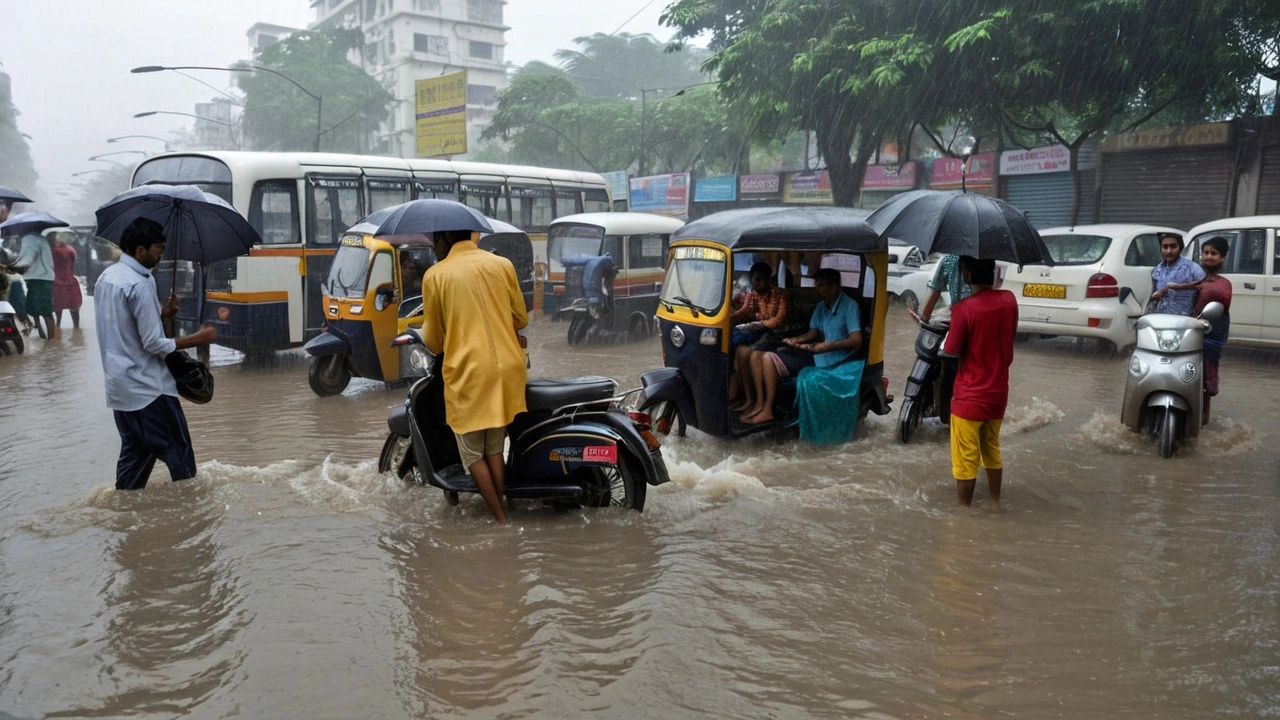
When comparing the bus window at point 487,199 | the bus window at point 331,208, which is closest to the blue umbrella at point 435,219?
the bus window at point 331,208

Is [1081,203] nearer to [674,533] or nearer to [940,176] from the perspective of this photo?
[940,176]

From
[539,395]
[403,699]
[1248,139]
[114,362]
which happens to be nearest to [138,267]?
[114,362]

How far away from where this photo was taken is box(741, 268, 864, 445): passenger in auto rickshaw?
7246 mm

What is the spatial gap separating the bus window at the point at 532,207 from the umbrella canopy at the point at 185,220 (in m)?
11.4

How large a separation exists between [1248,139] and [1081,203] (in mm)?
3616

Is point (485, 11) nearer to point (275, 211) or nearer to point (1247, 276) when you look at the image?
point (275, 211)

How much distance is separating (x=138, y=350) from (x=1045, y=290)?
32.8ft

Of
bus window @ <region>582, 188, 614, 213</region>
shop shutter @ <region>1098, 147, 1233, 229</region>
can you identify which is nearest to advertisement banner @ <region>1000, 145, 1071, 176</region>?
shop shutter @ <region>1098, 147, 1233, 229</region>

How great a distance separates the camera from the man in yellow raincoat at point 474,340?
16.7ft

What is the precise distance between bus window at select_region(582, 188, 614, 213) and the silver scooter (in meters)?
13.8

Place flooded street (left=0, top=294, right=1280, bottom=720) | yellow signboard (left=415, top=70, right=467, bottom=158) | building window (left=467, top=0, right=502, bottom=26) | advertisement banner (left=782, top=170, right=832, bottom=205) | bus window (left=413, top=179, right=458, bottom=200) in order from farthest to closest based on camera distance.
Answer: building window (left=467, top=0, right=502, bottom=26) < yellow signboard (left=415, top=70, right=467, bottom=158) < advertisement banner (left=782, top=170, right=832, bottom=205) < bus window (left=413, top=179, right=458, bottom=200) < flooded street (left=0, top=294, right=1280, bottom=720)

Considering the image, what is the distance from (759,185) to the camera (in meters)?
29.7

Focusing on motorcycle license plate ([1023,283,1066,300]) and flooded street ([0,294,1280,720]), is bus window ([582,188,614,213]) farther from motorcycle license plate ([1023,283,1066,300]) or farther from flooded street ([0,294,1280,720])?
flooded street ([0,294,1280,720])

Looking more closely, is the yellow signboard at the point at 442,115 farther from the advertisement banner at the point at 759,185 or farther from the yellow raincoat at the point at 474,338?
the yellow raincoat at the point at 474,338
